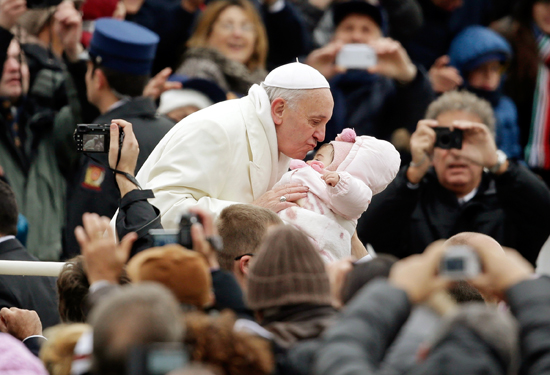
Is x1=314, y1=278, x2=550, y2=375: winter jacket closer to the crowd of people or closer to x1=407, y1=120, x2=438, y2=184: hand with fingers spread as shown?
the crowd of people

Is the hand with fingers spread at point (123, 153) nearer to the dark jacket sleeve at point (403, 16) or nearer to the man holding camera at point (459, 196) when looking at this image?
the man holding camera at point (459, 196)

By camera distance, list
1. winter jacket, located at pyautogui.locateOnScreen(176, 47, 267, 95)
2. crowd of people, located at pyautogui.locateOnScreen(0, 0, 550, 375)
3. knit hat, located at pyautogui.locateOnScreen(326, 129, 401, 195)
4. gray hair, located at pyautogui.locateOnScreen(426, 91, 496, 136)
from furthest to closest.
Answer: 1. winter jacket, located at pyautogui.locateOnScreen(176, 47, 267, 95)
2. gray hair, located at pyautogui.locateOnScreen(426, 91, 496, 136)
3. knit hat, located at pyautogui.locateOnScreen(326, 129, 401, 195)
4. crowd of people, located at pyautogui.locateOnScreen(0, 0, 550, 375)

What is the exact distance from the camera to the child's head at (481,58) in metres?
7.06

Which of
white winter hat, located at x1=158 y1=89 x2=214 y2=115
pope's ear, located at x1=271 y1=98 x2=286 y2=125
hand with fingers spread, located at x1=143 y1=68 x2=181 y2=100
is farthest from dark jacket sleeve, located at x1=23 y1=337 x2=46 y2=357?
white winter hat, located at x1=158 y1=89 x2=214 y2=115

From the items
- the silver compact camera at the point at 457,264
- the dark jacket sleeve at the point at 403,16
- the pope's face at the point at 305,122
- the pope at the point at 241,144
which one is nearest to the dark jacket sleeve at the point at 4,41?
the pope at the point at 241,144

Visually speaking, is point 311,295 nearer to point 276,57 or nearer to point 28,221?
point 28,221

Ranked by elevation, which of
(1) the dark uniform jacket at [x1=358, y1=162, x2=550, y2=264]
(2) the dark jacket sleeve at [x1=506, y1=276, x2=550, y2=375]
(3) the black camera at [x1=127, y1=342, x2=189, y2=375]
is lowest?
(1) the dark uniform jacket at [x1=358, y1=162, x2=550, y2=264]

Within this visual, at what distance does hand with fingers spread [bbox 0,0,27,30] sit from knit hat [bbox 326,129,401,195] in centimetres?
236

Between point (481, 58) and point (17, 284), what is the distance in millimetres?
4153

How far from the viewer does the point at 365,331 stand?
2.35 metres

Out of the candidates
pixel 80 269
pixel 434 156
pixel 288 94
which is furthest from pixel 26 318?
pixel 434 156

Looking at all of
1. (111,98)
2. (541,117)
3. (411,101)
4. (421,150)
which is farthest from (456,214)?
(541,117)

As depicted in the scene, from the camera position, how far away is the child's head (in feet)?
23.2

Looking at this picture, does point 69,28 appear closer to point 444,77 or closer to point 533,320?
→ point 444,77
